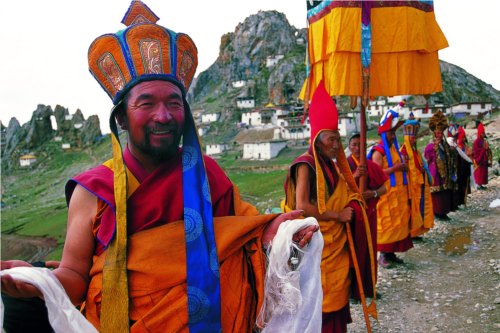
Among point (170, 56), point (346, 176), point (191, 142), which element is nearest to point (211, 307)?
point (191, 142)

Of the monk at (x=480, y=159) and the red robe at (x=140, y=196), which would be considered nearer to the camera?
the red robe at (x=140, y=196)

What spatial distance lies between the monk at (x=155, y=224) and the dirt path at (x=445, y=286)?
325 centimetres

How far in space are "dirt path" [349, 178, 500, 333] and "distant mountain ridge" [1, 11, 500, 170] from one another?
6762 cm

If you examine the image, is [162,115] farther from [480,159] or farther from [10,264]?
[480,159]

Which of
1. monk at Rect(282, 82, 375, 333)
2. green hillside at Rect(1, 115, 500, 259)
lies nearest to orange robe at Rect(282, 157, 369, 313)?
monk at Rect(282, 82, 375, 333)

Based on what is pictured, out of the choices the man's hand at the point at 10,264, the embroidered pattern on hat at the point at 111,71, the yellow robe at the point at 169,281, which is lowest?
the yellow robe at the point at 169,281

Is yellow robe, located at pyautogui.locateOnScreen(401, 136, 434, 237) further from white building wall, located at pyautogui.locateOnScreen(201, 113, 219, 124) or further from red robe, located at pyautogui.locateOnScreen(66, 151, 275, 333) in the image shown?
white building wall, located at pyautogui.locateOnScreen(201, 113, 219, 124)

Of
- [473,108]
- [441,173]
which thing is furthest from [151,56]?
[473,108]

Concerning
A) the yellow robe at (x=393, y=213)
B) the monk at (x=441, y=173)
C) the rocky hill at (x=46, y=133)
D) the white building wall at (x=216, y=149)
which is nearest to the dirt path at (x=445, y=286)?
the yellow robe at (x=393, y=213)

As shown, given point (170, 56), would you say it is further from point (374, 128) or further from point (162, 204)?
point (374, 128)

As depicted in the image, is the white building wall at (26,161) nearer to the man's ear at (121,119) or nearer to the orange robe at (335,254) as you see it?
the orange robe at (335,254)

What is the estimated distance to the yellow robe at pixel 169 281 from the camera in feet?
5.79

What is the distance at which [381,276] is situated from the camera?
618 cm

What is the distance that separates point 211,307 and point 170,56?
1138mm
